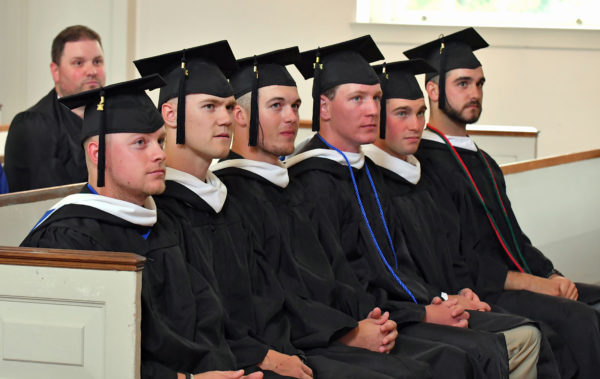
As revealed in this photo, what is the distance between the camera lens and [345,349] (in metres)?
3.91

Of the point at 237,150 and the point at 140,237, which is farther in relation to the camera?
the point at 237,150

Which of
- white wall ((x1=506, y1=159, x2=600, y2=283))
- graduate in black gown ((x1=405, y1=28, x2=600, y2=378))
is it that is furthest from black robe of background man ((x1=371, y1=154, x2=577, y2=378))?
white wall ((x1=506, y1=159, x2=600, y2=283))

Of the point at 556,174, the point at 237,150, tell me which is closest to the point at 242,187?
the point at 237,150

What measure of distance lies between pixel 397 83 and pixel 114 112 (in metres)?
2.03

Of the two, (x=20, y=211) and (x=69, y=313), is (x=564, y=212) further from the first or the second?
(x=69, y=313)

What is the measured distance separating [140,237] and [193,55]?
0.91m

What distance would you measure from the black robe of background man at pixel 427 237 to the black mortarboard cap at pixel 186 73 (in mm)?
1287

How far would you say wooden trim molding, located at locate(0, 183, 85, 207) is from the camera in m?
4.03

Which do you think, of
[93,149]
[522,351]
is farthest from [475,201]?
[93,149]

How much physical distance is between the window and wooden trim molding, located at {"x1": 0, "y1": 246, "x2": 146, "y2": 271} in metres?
7.49

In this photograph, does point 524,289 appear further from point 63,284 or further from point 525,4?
point 525,4

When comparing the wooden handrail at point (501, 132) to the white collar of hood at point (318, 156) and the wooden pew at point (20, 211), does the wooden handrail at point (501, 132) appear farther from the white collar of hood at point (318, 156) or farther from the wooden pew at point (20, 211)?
the wooden pew at point (20, 211)

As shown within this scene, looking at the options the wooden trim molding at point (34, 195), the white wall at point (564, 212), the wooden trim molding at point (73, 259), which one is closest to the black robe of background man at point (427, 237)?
the wooden trim molding at point (34, 195)

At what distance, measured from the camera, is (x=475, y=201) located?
17.7 feet
